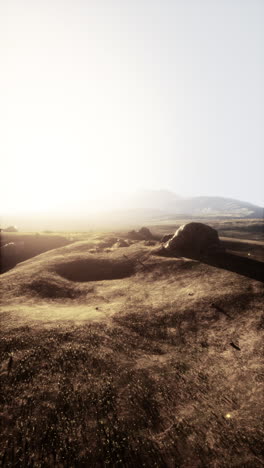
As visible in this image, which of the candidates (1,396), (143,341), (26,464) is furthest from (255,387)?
(1,396)

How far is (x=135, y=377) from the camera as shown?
12266 millimetres

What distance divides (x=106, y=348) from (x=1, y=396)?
6173 millimetres

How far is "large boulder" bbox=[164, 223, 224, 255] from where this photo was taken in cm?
3350

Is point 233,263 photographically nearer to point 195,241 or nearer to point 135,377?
point 195,241

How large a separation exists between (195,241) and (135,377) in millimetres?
25591

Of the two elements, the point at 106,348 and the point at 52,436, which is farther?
the point at 106,348

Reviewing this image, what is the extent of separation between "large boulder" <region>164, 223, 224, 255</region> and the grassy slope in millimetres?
11262

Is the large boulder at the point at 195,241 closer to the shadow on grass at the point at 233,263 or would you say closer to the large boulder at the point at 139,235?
the shadow on grass at the point at 233,263

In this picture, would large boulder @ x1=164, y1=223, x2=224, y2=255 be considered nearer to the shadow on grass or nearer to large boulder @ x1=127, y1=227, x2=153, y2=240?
the shadow on grass

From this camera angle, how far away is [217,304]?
1903 cm

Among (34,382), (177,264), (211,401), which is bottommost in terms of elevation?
(211,401)

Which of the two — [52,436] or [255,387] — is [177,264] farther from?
[52,436]

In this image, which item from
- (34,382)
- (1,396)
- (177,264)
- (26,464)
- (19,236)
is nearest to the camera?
(26,464)

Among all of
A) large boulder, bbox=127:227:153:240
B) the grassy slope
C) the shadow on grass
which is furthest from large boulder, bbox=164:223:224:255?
large boulder, bbox=127:227:153:240
